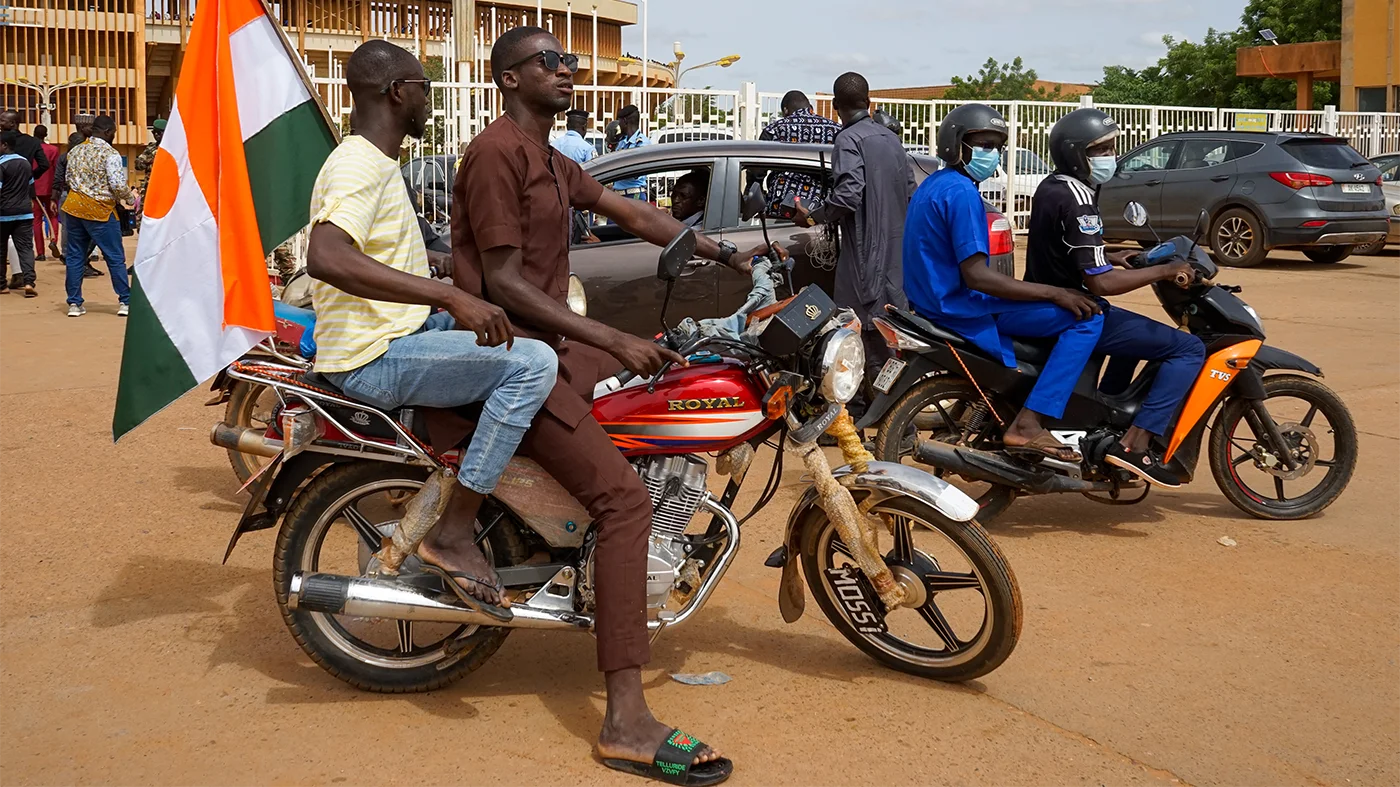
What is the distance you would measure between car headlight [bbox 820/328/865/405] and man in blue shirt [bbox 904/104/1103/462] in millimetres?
1977

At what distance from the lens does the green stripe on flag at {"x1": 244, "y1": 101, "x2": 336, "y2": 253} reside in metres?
4.60

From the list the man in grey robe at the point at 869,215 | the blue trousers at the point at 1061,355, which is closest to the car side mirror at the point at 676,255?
the blue trousers at the point at 1061,355

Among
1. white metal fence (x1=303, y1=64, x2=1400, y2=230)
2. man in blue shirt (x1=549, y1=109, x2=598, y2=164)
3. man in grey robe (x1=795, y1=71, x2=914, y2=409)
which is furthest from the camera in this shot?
white metal fence (x1=303, y1=64, x2=1400, y2=230)

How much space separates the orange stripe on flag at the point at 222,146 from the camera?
4.37 metres

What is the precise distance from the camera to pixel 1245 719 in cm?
394

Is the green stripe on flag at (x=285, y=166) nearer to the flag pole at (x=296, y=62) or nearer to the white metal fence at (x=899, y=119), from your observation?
the flag pole at (x=296, y=62)

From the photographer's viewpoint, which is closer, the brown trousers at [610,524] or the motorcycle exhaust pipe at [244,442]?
the brown trousers at [610,524]

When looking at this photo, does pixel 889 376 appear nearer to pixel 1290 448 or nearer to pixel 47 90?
pixel 1290 448

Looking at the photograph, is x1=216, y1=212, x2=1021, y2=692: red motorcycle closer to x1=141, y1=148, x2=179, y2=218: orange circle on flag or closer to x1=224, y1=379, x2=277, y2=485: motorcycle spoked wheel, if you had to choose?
x1=141, y1=148, x2=179, y2=218: orange circle on flag

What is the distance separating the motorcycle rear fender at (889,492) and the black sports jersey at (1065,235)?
2.05 m

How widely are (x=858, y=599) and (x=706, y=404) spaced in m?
0.85

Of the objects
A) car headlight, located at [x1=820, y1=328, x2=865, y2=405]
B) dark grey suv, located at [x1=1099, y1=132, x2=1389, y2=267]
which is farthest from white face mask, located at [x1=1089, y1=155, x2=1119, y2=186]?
dark grey suv, located at [x1=1099, y1=132, x2=1389, y2=267]

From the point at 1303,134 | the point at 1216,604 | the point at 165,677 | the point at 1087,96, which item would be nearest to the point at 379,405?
the point at 165,677

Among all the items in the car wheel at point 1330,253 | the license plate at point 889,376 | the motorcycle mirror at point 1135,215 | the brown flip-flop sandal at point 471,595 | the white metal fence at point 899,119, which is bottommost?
the brown flip-flop sandal at point 471,595
